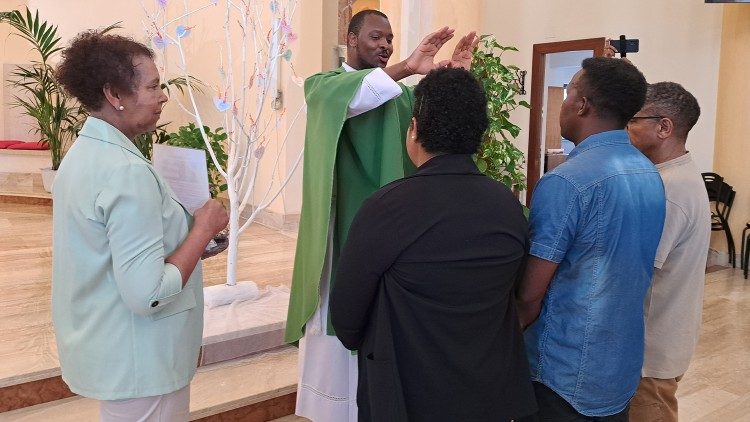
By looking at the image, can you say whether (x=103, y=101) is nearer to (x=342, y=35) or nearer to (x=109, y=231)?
(x=109, y=231)

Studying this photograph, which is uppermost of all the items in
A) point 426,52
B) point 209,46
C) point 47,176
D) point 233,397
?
point 209,46

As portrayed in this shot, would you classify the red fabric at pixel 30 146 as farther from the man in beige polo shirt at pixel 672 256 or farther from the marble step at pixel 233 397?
the man in beige polo shirt at pixel 672 256

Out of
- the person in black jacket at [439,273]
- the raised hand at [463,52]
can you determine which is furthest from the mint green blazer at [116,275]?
the raised hand at [463,52]

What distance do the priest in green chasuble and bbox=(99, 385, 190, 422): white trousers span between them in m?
0.62

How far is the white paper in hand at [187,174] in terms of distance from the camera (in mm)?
1534

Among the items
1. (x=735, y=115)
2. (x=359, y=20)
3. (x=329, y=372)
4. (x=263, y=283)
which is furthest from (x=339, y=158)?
(x=735, y=115)

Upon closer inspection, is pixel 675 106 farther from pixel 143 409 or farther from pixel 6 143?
pixel 6 143

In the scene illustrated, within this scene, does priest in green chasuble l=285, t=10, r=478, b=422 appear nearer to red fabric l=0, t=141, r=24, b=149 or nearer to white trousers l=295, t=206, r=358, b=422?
white trousers l=295, t=206, r=358, b=422

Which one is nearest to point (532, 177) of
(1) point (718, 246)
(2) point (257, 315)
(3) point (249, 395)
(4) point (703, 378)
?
(1) point (718, 246)

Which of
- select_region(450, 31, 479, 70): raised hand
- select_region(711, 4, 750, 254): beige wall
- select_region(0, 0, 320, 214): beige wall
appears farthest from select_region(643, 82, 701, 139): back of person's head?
select_region(711, 4, 750, 254): beige wall

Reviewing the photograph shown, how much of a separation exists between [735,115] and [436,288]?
5845 mm

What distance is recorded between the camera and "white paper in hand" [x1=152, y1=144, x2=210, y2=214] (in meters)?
1.53

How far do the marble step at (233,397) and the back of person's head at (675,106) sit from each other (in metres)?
1.82

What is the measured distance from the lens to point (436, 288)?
1233 millimetres
